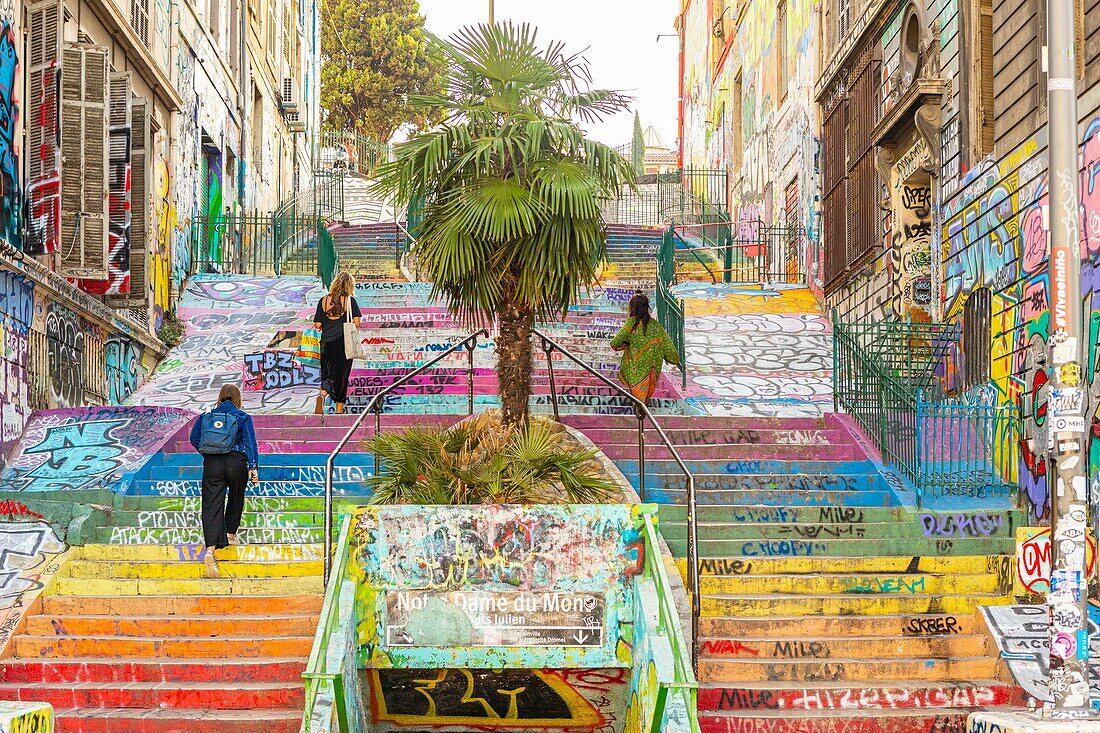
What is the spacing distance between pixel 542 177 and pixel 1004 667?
17.4 ft

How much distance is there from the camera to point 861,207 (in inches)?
794

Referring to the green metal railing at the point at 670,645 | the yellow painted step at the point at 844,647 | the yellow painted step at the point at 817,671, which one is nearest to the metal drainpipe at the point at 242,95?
the green metal railing at the point at 670,645

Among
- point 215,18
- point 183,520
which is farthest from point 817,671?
point 215,18

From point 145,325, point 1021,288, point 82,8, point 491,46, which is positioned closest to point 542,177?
point 491,46

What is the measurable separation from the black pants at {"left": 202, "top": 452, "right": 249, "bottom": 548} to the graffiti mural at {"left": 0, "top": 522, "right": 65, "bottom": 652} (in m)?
1.19

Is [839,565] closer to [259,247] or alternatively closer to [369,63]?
[259,247]

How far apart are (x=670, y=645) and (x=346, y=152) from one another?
4584 centimetres

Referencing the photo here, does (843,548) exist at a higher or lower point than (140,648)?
higher

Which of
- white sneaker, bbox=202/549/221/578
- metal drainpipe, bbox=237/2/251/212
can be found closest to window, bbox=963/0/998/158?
white sneaker, bbox=202/549/221/578

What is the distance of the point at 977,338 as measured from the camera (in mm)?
14367

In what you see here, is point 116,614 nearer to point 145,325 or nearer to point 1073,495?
point 1073,495

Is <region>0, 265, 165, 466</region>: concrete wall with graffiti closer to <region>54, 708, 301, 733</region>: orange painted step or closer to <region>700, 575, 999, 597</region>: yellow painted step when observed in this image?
<region>54, 708, 301, 733</region>: orange painted step

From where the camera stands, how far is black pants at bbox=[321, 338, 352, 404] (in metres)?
14.4

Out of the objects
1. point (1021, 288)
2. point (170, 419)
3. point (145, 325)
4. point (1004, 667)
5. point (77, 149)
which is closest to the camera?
point (1004, 667)
